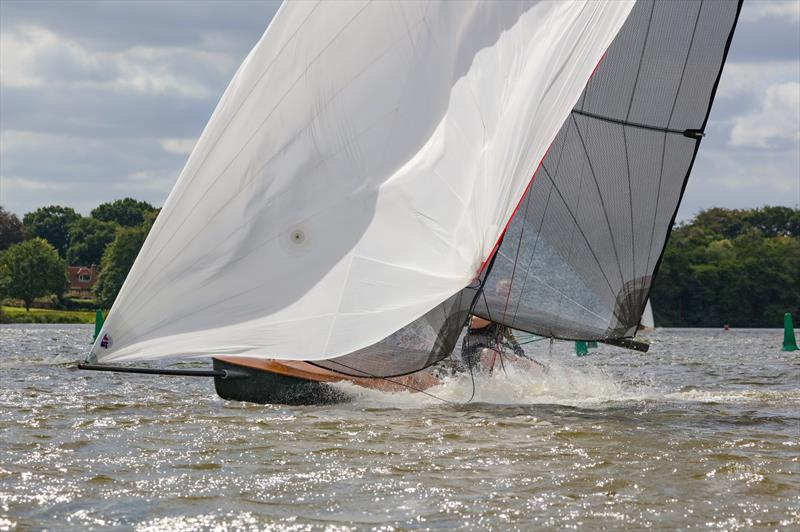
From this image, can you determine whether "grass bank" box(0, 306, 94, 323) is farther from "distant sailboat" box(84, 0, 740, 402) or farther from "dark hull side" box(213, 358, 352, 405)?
"distant sailboat" box(84, 0, 740, 402)

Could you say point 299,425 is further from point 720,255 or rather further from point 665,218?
point 720,255

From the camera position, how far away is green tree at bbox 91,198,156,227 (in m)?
116

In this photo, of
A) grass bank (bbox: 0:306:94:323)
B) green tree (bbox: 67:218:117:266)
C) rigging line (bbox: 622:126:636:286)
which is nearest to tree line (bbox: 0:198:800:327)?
grass bank (bbox: 0:306:94:323)

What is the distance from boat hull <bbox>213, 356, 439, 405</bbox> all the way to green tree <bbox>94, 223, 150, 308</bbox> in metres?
66.4

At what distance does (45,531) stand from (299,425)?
3681 millimetres

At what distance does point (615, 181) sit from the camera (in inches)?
428

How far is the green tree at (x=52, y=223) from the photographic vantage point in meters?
120

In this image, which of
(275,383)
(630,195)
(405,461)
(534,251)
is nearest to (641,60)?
(630,195)

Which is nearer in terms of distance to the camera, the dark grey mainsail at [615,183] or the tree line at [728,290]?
the dark grey mainsail at [615,183]

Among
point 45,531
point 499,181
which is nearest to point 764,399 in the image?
point 499,181

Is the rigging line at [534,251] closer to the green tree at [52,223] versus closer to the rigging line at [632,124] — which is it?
the rigging line at [632,124]

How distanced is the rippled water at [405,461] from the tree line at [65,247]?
211 feet

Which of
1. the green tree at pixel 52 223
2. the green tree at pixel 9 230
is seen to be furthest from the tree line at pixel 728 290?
the green tree at pixel 52 223

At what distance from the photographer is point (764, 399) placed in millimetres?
11625
